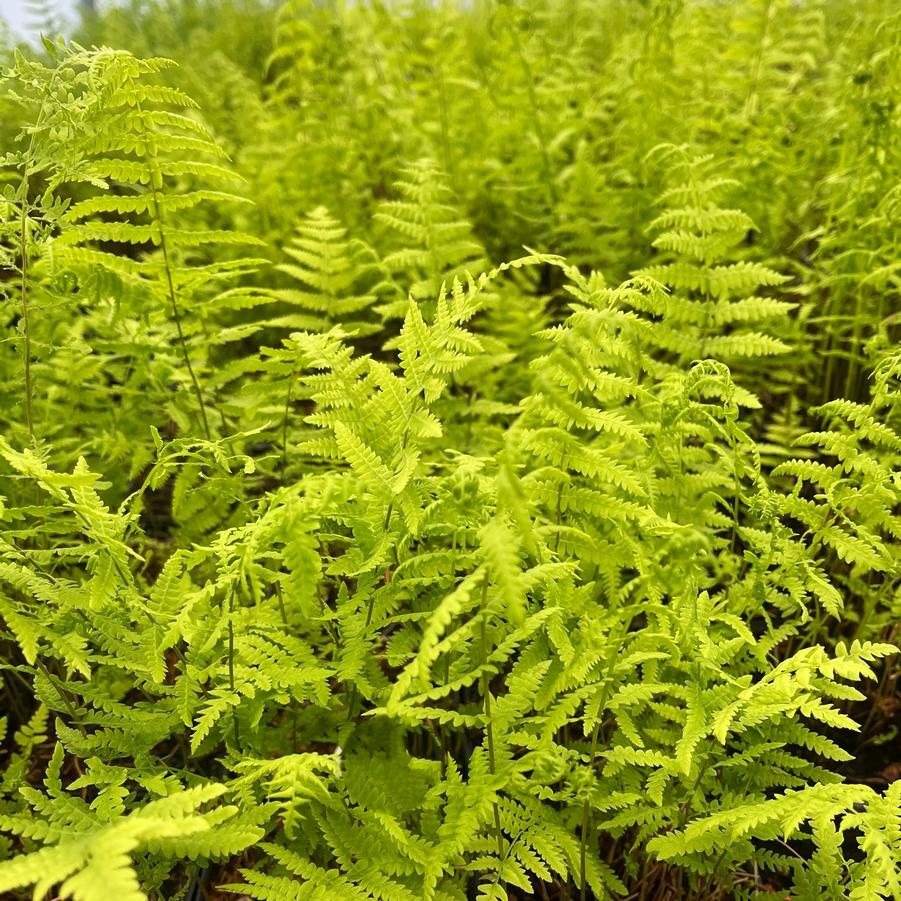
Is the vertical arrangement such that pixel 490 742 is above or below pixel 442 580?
below

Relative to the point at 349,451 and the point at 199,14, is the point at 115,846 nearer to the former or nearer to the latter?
the point at 349,451

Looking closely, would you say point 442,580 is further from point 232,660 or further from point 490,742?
point 232,660

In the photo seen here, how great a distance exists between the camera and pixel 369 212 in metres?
3.42

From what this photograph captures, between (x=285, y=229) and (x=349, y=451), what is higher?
(x=285, y=229)

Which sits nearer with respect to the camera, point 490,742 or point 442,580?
point 490,742

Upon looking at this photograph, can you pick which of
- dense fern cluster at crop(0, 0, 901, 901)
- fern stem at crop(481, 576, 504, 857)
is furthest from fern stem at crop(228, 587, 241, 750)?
fern stem at crop(481, 576, 504, 857)

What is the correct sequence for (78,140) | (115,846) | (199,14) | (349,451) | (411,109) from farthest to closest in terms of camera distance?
(199,14)
(411,109)
(78,140)
(349,451)
(115,846)

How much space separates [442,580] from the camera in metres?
1.51

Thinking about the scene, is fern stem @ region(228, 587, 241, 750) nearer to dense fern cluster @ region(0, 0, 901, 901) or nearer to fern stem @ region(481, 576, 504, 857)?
dense fern cluster @ region(0, 0, 901, 901)

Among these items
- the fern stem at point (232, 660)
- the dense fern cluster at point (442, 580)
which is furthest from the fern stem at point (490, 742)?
the fern stem at point (232, 660)

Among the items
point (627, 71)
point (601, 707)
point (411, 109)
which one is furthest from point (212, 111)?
point (601, 707)

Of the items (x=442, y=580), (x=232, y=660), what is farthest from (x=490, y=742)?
(x=232, y=660)

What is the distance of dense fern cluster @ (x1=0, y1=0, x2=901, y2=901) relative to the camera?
1316 mm

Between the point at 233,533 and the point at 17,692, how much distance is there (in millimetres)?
1067
